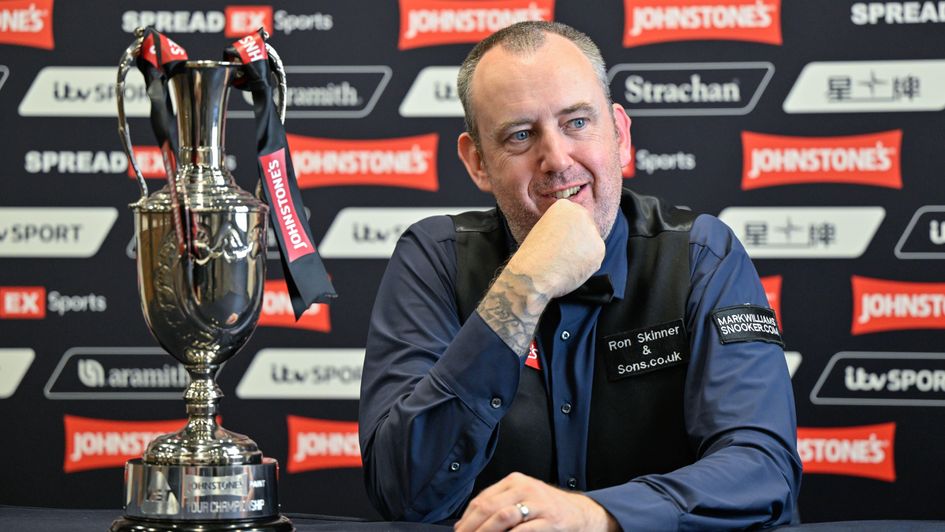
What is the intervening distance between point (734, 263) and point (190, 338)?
932 millimetres

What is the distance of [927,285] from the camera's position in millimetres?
3064

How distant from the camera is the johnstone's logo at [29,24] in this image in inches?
131

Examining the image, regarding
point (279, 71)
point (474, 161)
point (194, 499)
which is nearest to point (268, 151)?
point (279, 71)

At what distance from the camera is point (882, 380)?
121 inches

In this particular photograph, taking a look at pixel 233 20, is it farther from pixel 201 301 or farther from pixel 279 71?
pixel 201 301

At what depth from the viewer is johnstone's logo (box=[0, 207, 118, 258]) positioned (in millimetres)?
3268

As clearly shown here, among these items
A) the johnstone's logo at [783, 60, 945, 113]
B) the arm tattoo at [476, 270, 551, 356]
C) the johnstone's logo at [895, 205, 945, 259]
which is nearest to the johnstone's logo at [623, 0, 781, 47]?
the johnstone's logo at [783, 60, 945, 113]

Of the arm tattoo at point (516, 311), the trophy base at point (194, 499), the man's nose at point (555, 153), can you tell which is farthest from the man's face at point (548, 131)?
the trophy base at point (194, 499)

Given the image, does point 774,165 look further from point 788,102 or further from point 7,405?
point 7,405

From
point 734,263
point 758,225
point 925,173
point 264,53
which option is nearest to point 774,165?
point 758,225

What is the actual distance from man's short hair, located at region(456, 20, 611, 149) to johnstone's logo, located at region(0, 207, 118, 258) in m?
1.74

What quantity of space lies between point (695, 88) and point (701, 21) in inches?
7.5

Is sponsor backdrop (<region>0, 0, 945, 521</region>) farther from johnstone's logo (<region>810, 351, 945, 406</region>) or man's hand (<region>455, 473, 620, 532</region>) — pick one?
man's hand (<region>455, 473, 620, 532</region>)

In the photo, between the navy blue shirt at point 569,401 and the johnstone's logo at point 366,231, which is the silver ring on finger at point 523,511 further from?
the johnstone's logo at point 366,231
